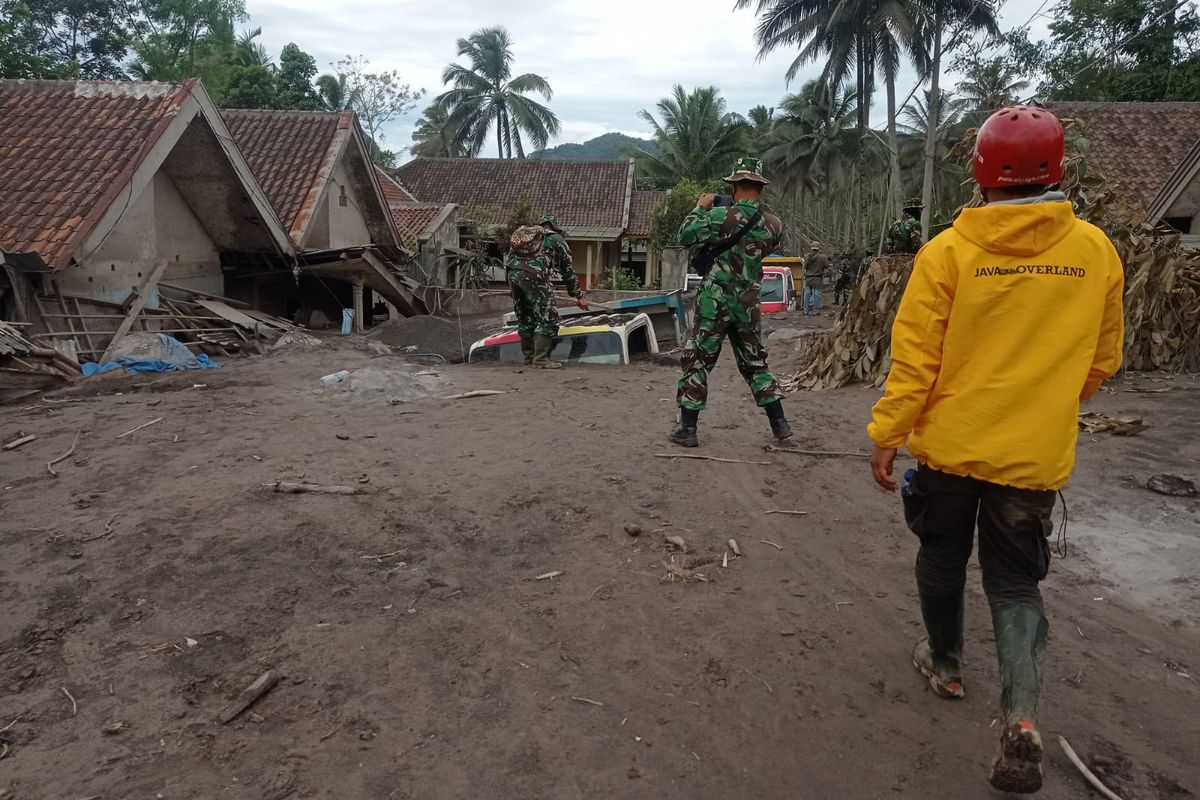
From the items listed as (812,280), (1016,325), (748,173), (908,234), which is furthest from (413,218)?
(1016,325)

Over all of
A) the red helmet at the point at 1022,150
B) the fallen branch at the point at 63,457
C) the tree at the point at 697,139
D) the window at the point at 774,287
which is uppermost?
the tree at the point at 697,139

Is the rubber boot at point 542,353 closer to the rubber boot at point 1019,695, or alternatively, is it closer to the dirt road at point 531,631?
the dirt road at point 531,631

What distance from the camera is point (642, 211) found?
32.7m

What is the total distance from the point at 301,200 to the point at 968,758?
1499 centimetres

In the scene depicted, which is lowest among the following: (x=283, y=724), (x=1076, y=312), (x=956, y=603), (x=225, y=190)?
(x=283, y=724)

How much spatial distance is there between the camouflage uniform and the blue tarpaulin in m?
6.86

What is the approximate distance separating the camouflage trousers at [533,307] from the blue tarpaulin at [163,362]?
3762 millimetres

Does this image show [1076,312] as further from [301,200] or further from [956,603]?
[301,200]

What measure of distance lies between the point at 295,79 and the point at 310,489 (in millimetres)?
29123

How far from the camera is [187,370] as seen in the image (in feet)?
30.8

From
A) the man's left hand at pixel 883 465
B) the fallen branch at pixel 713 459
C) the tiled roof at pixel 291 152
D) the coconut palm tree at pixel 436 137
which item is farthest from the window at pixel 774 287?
the coconut palm tree at pixel 436 137

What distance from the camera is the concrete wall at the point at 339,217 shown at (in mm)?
16984

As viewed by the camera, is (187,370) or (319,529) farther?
(187,370)

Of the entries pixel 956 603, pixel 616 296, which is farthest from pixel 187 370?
pixel 616 296
